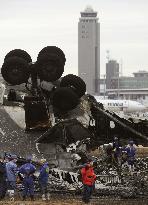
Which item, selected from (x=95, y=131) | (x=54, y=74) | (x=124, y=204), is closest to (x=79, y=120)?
(x=95, y=131)

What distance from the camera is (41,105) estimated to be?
64.0ft

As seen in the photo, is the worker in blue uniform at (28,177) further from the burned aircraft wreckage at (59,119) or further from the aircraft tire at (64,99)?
the aircraft tire at (64,99)

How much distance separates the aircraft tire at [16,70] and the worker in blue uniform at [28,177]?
574cm

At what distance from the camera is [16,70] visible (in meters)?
21.0

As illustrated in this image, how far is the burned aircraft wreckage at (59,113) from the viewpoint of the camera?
18.7 meters

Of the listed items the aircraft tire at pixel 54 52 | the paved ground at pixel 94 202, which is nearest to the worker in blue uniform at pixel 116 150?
the paved ground at pixel 94 202

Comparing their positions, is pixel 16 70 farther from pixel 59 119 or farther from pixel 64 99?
pixel 59 119

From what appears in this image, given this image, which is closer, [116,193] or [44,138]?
[116,193]

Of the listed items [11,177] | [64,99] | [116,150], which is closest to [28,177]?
[11,177]

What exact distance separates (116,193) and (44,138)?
3454mm

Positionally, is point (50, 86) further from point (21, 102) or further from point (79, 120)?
point (79, 120)

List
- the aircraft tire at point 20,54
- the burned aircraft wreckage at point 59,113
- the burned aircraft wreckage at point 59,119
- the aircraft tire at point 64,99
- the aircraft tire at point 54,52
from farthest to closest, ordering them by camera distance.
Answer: the aircraft tire at point 20,54, the aircraft tire at point 54,52, the aircraft tire at point 64,99, the burned aircraft wreckage at point 59,113, the burned aircraft wreckage at point 59,119

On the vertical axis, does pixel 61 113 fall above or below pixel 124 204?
above

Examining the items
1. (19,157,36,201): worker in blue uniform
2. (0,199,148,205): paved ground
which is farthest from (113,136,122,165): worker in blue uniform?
(19,157,36,201): worker in blue uniform
